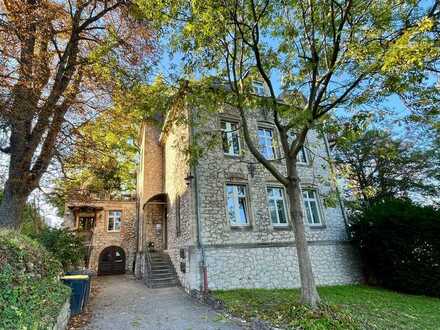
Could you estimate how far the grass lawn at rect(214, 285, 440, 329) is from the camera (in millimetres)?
5359

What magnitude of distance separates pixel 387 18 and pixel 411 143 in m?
13.1

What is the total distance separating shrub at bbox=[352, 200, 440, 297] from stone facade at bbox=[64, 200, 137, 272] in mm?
13620

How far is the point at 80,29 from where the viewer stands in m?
7.69

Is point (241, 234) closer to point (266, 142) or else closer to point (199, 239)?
point (199, 239)

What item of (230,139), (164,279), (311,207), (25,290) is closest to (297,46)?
(230,139)

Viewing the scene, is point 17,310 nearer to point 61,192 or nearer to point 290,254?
point 61,192

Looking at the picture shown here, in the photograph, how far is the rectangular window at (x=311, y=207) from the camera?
11.4 meters

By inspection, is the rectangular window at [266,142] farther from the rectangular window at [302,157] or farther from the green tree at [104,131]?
the green tree at [104,131]

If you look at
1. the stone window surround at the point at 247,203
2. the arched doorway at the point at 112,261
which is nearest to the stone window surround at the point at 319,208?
the stone window surround at the point at 247,203

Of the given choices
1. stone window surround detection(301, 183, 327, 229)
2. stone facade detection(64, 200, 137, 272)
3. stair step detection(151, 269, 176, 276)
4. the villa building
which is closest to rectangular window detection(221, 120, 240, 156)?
the villa building

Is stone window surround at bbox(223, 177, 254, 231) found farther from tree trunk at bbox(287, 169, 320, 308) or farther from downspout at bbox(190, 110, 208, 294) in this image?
tree trunk at bbox(287, 169, 320, 308)

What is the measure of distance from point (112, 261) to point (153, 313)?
37.8 ft

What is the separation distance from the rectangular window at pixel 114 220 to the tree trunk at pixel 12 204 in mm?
10597

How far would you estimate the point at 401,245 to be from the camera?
10281 millimetres
